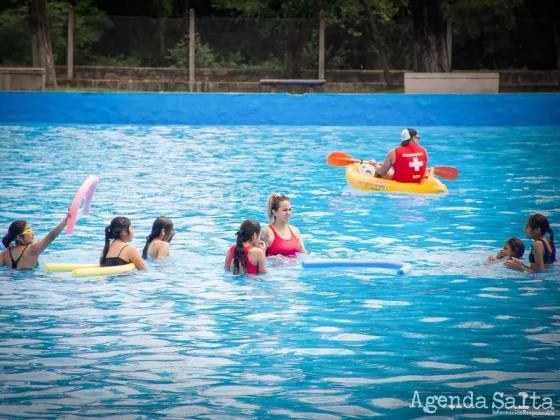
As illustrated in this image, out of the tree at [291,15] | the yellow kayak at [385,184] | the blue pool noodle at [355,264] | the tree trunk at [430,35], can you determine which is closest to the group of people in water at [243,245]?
the blue pool noodle at [355,264]

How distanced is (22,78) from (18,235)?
1862 cm

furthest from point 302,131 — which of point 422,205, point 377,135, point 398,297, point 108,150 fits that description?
point 398,297

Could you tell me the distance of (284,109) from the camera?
91.2ft

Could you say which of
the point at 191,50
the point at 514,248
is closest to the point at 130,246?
the point at 514,248

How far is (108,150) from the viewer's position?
71.7ft

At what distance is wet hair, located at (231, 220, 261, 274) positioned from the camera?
10.3 metres

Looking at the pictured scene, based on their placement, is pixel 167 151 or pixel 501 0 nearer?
pixel 167 151

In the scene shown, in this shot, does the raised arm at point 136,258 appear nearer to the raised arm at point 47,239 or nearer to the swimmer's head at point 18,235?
the raised arm at point 47,239

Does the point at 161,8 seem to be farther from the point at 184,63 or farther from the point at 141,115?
the point at 141,115

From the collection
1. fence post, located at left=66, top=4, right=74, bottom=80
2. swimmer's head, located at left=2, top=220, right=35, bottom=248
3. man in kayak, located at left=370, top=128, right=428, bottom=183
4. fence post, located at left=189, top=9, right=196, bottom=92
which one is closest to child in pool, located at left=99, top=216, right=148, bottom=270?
swimmer's head, located at left=2, top=220, right=35, bottom=248

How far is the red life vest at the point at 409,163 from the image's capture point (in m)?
16.9

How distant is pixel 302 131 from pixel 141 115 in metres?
4.17

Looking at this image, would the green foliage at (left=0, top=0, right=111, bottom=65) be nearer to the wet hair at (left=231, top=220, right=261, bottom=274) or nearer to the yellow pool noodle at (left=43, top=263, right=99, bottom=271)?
the yellow pool noodle at (left=43, top=263, right=99, bottom=271)

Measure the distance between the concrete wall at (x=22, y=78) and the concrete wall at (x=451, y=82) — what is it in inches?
373
